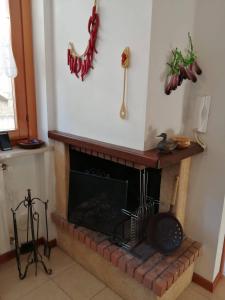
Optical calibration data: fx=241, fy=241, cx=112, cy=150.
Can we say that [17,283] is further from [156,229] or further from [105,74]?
[105,74]

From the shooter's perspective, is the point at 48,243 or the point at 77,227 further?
the point at 48,243

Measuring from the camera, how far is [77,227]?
184cm

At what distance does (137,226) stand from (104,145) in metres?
0.58

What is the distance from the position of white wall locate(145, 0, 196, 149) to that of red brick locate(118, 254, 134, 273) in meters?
0.71

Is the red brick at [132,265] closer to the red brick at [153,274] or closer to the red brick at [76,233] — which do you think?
the red brick at [153,274]

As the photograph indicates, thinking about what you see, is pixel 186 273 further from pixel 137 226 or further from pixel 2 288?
pixel 2 288

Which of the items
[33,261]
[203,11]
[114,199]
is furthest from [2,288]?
[203,11]

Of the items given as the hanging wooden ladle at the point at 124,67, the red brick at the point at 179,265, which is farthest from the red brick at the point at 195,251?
the hanging wooden ladle at the point at 124,67

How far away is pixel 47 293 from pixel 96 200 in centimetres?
71

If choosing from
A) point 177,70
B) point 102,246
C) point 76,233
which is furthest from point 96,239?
point 177,70

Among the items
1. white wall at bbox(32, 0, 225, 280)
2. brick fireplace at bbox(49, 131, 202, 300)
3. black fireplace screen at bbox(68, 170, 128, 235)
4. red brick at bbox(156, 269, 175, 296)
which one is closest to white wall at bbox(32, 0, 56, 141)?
white wall at bbox(32, 0, 225, 280)

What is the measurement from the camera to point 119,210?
1.65m

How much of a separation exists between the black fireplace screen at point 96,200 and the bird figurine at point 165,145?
38 centimetres

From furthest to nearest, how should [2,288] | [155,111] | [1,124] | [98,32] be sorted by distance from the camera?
1. [1,124]
2. [2,288]
3. [98,32]
4. [155,111]
